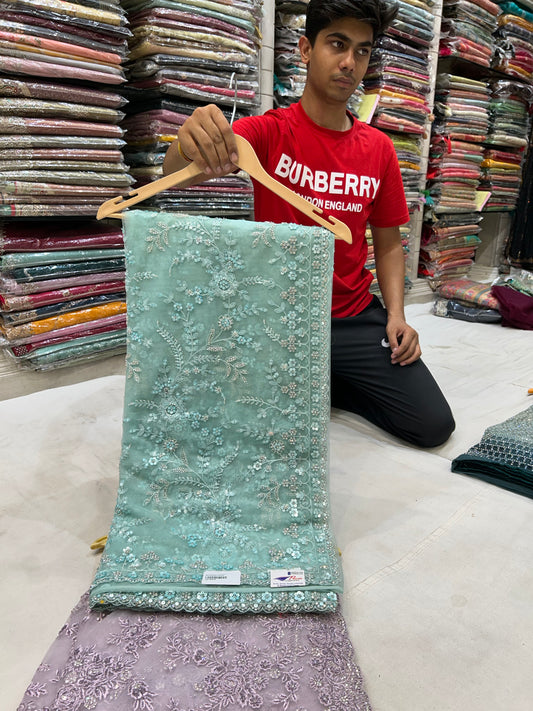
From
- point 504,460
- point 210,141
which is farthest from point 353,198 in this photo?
point 504,460

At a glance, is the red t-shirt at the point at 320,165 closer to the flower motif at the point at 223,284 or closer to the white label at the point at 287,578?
the flower motif at the point at 223,284

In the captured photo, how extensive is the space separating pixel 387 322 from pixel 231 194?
1042 millimetres

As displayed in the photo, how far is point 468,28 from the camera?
3.34 meters

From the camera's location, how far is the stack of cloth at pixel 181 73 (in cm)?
205

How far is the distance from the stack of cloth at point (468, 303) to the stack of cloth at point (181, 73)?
1.72 m

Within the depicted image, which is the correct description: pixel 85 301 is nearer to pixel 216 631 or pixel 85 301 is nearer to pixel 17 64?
pixel 17 64

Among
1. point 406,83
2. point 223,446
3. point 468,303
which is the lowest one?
point 468,303

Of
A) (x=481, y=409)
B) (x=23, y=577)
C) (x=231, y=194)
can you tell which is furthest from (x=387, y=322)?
(x=23, y=577)

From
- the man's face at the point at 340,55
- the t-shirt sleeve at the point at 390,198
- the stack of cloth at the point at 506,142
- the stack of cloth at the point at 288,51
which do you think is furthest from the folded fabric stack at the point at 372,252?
the man's face at the point at 340,55

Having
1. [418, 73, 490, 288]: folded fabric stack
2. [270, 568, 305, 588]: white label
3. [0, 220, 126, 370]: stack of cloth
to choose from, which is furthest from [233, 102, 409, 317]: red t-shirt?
[418, 73, 490, 288]: folded fabric stack

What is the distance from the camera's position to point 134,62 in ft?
7.01

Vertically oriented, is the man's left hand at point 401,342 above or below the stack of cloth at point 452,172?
below

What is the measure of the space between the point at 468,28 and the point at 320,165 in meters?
2.54

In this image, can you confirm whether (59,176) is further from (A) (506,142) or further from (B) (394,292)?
(A) (506,142)
